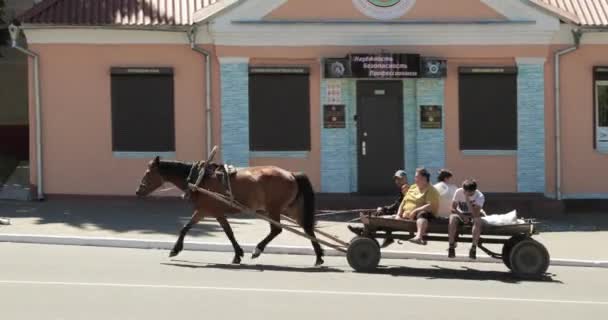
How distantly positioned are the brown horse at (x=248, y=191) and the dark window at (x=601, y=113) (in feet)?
31.0

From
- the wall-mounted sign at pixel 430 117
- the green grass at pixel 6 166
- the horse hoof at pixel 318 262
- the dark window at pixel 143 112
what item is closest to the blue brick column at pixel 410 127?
the wall-mounted sign at pixel 430 117

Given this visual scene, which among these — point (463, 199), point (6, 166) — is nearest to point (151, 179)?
point (463, 199)

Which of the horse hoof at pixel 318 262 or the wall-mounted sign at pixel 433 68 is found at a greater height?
the wall-mounted sign at pixel 433 68

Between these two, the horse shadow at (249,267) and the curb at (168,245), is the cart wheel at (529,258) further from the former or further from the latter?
the horse shadow at (249,267)

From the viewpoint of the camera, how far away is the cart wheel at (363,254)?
12.5m

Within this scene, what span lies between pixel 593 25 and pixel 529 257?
879 centimetres

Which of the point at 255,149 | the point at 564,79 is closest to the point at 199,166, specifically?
the point at 255,149

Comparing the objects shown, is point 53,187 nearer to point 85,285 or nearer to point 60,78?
point 60,78

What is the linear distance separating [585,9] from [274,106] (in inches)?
273

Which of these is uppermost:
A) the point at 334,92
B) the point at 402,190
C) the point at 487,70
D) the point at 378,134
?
the point at 487,70

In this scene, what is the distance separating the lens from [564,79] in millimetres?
20094

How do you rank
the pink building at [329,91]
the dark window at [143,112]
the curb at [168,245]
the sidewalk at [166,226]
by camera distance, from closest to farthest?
the curb at [168,245] < the sidewalk at [166,226] < the pink building at [329,91] < the dark window at [143,112]

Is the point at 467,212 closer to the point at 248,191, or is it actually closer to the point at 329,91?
the point at 248,191

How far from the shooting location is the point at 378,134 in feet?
65.4
